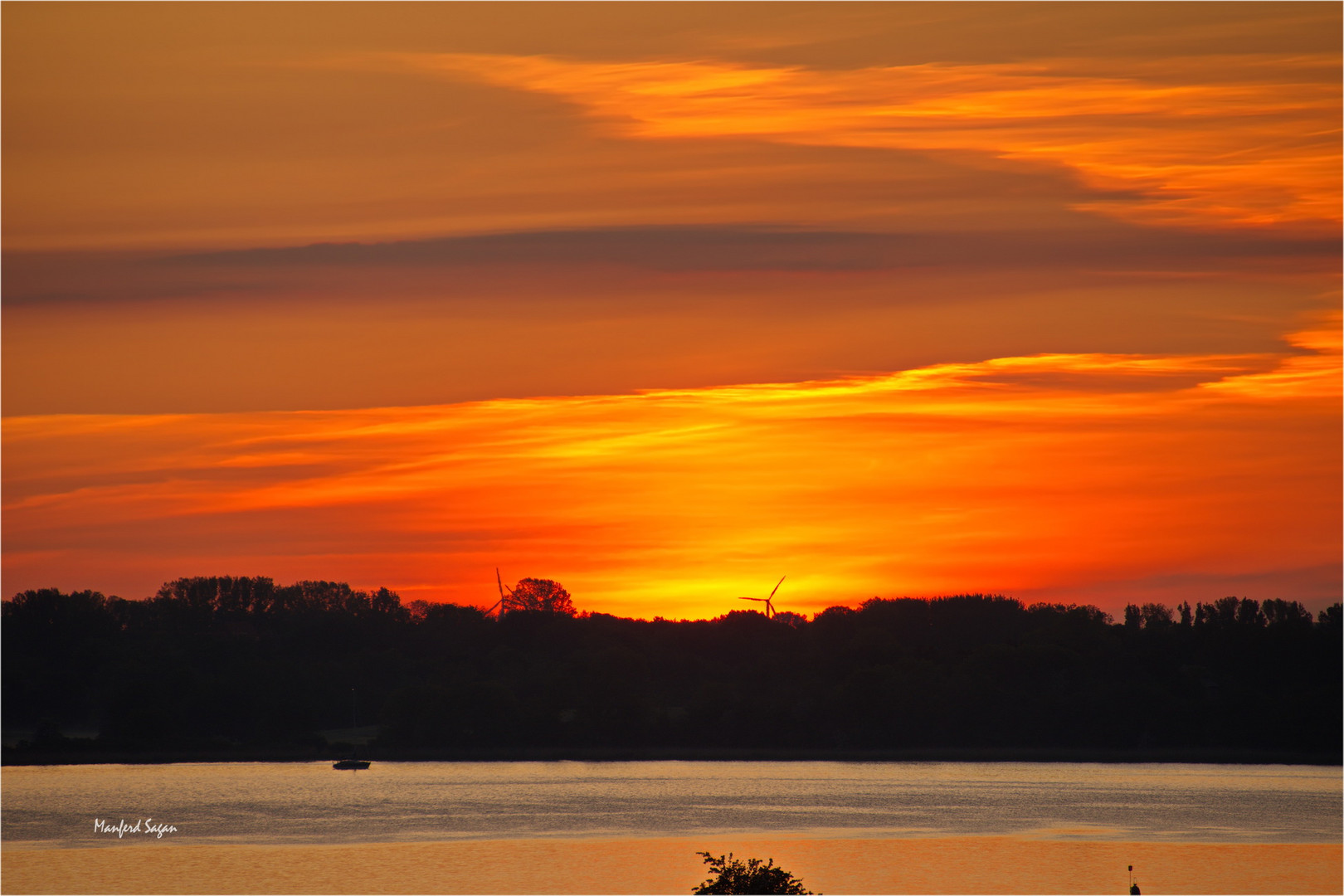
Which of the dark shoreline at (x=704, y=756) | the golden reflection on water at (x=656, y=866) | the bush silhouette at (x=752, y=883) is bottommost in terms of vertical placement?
the golden reflection on water at (x=656, y=866)

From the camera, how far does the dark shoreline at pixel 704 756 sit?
14588 cm

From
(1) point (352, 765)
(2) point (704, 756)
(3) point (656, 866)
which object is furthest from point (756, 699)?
(3) point (656, 866)

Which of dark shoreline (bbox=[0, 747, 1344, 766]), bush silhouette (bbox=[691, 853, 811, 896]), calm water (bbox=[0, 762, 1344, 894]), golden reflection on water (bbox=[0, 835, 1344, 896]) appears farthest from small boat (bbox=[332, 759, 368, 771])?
bush silhouette (bbox=[691, 853, 811, 896])

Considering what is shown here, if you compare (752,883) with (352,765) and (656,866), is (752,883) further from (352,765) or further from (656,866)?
(352,765)

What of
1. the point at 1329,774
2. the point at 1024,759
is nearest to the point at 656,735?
the point at 1024,759

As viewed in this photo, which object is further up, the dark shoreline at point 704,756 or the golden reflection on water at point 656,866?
the dark shoreline at point 704,756

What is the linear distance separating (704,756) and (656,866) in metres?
67.2

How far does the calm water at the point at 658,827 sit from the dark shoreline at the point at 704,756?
57.6 inches

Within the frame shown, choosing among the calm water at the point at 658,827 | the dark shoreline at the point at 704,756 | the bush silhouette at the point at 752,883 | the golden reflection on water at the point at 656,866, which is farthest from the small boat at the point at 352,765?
the bush silhouette at the point at 752,883

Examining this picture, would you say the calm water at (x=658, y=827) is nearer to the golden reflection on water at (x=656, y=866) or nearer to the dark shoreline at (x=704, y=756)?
the golden reflection on water at (x=656, y=866)

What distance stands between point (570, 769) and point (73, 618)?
6832 cm

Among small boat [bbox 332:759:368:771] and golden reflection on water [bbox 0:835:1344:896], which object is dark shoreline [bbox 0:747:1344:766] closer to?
small boat [bbox 332:759:368:771]

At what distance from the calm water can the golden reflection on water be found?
24 centimetres

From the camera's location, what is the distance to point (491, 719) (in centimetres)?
15650
